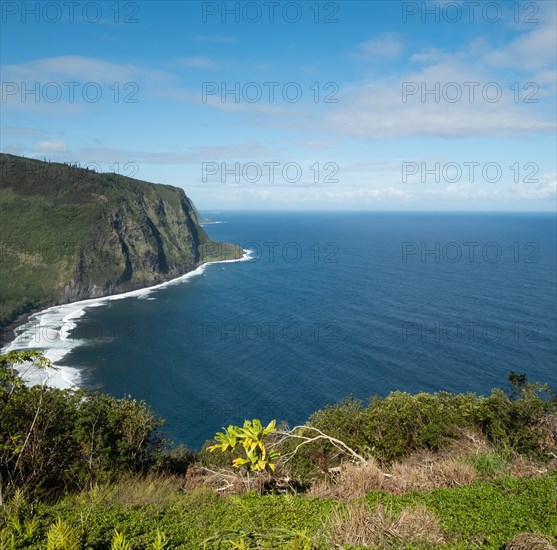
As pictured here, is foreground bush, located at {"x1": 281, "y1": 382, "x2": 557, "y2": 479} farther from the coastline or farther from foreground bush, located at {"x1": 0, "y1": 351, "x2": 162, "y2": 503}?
the coastline

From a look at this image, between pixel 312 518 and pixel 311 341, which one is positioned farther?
pixel 311 341

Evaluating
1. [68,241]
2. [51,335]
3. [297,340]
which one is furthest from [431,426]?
[68,241]

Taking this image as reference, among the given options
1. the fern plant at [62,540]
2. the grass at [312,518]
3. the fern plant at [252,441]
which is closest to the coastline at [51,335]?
the grass at [312,518]

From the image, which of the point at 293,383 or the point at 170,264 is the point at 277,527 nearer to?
the point at 293,383

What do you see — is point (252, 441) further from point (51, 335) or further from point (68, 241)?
point (68, 241)

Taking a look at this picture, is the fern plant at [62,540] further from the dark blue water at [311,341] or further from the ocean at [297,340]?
the dark blue water at [311,341]

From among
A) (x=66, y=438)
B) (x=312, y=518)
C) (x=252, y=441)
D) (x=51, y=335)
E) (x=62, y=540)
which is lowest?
(x=51, y=335)
